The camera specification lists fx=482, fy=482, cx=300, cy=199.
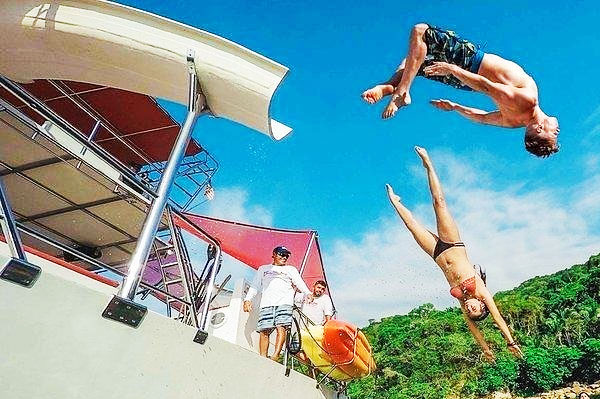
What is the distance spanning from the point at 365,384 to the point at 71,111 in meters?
40.3

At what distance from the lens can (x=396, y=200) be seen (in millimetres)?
6301

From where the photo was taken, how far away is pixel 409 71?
3.50 metres

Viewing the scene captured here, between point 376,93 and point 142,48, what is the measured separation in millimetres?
1641

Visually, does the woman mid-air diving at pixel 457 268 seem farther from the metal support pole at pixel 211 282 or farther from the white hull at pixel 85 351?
the white hull at pixel 85 351

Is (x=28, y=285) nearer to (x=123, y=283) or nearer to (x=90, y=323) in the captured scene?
(x=90, y=323)

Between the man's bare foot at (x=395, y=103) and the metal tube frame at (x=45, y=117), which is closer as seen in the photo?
the metal tube frame at (x=45, y=117)

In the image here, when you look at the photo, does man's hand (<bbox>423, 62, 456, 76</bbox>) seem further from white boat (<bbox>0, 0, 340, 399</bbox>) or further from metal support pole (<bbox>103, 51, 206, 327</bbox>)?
metal support pole (<bbox>103, 51, 206, 327</bbox>)

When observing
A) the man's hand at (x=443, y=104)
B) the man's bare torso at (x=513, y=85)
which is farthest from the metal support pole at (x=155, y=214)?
the man's bare torso at (x=513, y=85)

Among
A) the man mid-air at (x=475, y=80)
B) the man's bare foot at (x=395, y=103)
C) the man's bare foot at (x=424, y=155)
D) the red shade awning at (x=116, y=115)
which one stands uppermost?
the red shade awning at (x=116, y=115)

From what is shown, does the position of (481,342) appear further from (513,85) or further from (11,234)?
(11,234)

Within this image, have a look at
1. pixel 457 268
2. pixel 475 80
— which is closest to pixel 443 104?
pixel 475 80

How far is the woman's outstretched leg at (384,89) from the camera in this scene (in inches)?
136

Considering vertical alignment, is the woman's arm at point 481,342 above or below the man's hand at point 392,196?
below

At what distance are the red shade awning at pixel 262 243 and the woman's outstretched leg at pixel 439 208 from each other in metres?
3.92
